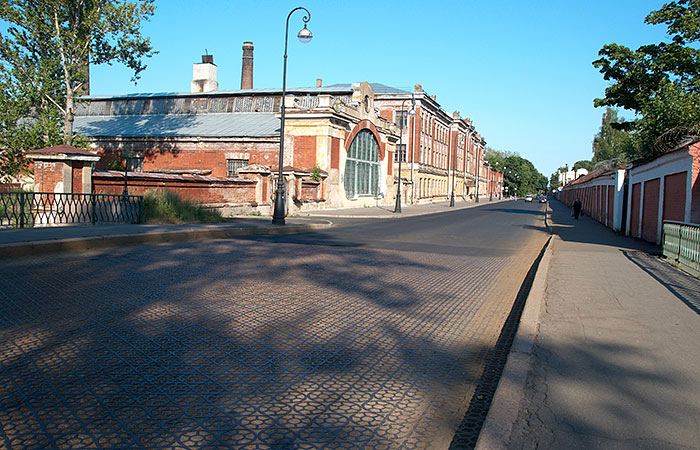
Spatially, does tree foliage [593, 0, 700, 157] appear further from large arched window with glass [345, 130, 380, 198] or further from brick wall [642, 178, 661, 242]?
large arched window with glass [345, 130, 380, 198]

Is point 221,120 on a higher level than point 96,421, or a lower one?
higher

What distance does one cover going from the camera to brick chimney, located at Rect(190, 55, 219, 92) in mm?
53156

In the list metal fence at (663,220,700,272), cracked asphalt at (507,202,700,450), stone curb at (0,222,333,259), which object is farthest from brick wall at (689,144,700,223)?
stone curb at (0,222,333,259)

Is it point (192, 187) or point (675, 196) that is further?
point (192, 187)

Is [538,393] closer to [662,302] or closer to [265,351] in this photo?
[265,351]

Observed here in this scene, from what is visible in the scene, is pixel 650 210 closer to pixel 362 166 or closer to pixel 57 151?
pixel 57 151

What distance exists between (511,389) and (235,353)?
2.47 metres

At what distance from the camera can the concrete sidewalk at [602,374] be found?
340cm

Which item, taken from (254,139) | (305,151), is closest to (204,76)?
(254,139)

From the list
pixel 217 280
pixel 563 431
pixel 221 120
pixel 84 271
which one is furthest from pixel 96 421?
pixel 221 120

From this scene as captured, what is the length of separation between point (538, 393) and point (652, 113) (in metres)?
21.4

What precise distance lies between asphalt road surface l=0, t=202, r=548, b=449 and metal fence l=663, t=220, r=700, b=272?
14.5 ft

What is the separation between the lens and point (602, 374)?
459 cm

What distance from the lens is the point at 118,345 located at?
16.8ft
